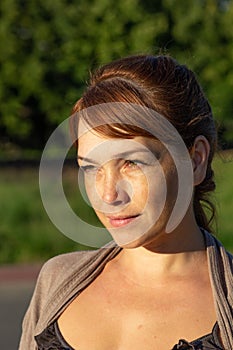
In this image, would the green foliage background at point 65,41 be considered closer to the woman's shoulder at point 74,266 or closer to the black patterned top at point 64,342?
the woman's shoulder at point 74,266

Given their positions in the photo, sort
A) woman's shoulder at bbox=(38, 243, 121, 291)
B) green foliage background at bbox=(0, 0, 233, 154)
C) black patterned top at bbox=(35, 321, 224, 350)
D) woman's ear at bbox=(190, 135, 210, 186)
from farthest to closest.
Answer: green foliage background at bbox=(0, 0, 233, 154) < woman's shoulder at bbox=(38, 243, 121, 291) < woman's ear at bbox=(190, 135, 210, 186) < black patterned top at bbox=(35, 321, 224, 350)

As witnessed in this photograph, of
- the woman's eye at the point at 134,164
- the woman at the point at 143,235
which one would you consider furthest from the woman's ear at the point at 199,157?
the woman's eye at the point at 134,164

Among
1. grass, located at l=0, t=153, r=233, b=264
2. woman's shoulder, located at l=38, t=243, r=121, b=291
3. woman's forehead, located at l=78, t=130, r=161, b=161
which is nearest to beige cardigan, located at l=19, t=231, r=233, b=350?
woman's shoulder, located at l=38, t=243, r=121, b=291

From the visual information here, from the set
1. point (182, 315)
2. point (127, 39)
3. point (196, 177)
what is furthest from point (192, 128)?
point (127, 39)

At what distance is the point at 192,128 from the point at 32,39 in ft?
78.8

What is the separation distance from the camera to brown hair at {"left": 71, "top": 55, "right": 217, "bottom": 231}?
162 cm

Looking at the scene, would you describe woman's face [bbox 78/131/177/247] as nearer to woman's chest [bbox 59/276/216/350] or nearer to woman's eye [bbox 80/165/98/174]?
woman's eye [bbox 80/165/98/174]

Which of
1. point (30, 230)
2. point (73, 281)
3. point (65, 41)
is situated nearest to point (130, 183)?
point (73, 281)

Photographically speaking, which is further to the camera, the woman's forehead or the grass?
the grass

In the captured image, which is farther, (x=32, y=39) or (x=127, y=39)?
(x=32, y=39)

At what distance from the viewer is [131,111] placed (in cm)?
158

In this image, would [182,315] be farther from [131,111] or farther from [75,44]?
[75,44]

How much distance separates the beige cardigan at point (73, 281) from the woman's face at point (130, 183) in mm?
149

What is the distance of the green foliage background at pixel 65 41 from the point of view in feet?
74.3
